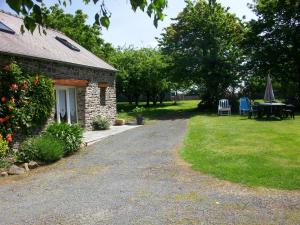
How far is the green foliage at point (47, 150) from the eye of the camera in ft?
32.4

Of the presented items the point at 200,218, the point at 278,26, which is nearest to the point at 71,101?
the point at 200,218

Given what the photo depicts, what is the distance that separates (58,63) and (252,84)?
19949mm

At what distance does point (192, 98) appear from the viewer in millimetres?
51281

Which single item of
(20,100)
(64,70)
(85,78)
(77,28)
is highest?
(77,28)

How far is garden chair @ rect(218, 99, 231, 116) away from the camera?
23973 millimetres

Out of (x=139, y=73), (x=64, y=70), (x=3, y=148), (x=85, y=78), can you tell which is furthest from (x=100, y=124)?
(x=139, y=73)

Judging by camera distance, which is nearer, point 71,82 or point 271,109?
point 71,82

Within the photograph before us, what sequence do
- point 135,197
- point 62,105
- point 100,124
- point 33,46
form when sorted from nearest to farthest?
point 135,197
point 33,46
point 62,105
point 100,124

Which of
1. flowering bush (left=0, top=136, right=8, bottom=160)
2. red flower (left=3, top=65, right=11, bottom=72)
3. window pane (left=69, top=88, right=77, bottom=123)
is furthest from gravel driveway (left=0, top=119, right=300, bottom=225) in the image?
window pane (left=69, top=88, right=77, bottom=123)

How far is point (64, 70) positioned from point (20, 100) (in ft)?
12.2

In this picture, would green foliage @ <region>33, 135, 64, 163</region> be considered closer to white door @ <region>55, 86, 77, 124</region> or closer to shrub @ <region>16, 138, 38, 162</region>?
shrub @ <region>16, 138, 38, 162</region>

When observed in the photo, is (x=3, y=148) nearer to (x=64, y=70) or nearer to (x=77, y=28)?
(x=64, y=70)

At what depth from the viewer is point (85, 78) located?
53.4 feet

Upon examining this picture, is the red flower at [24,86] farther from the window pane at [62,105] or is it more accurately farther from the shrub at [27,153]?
the window pane at [62,105]
